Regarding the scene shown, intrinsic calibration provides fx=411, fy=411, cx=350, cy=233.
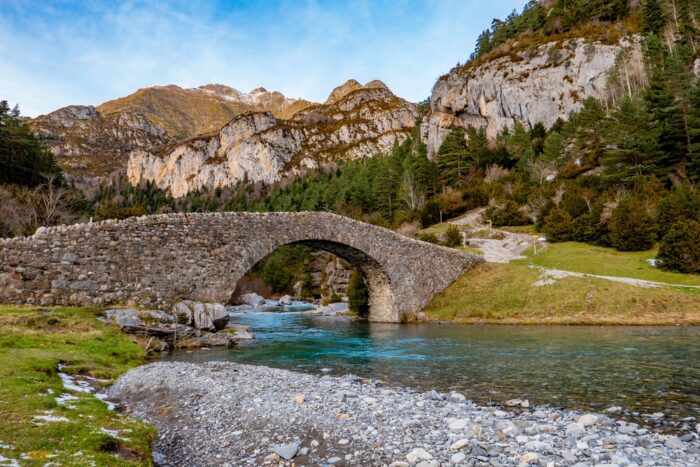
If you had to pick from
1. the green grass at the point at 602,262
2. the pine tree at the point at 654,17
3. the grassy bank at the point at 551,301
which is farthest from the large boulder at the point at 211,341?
the pine tree at the point at 654,17

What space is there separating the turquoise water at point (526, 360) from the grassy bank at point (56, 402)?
10.6 feet

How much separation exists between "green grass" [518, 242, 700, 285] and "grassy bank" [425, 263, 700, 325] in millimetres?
2703

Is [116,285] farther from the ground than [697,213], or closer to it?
closer to it

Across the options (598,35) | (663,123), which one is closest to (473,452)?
(663,123)

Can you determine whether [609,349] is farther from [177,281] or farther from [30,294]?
[30,294]

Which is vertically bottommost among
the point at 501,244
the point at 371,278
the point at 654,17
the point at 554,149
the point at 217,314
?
the point at 217,314

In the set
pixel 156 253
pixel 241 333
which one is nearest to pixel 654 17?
pixel 241 333

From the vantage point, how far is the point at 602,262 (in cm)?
3216

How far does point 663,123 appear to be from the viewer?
45844 millimetres

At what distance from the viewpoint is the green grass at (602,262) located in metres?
28.1

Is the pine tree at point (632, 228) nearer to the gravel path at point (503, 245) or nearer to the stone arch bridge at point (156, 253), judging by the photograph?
the gravel path at point (503, 245)

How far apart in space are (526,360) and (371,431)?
9.36 meters

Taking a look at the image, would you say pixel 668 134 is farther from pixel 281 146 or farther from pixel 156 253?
pixel 281 146

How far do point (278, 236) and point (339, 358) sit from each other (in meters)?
9.88
